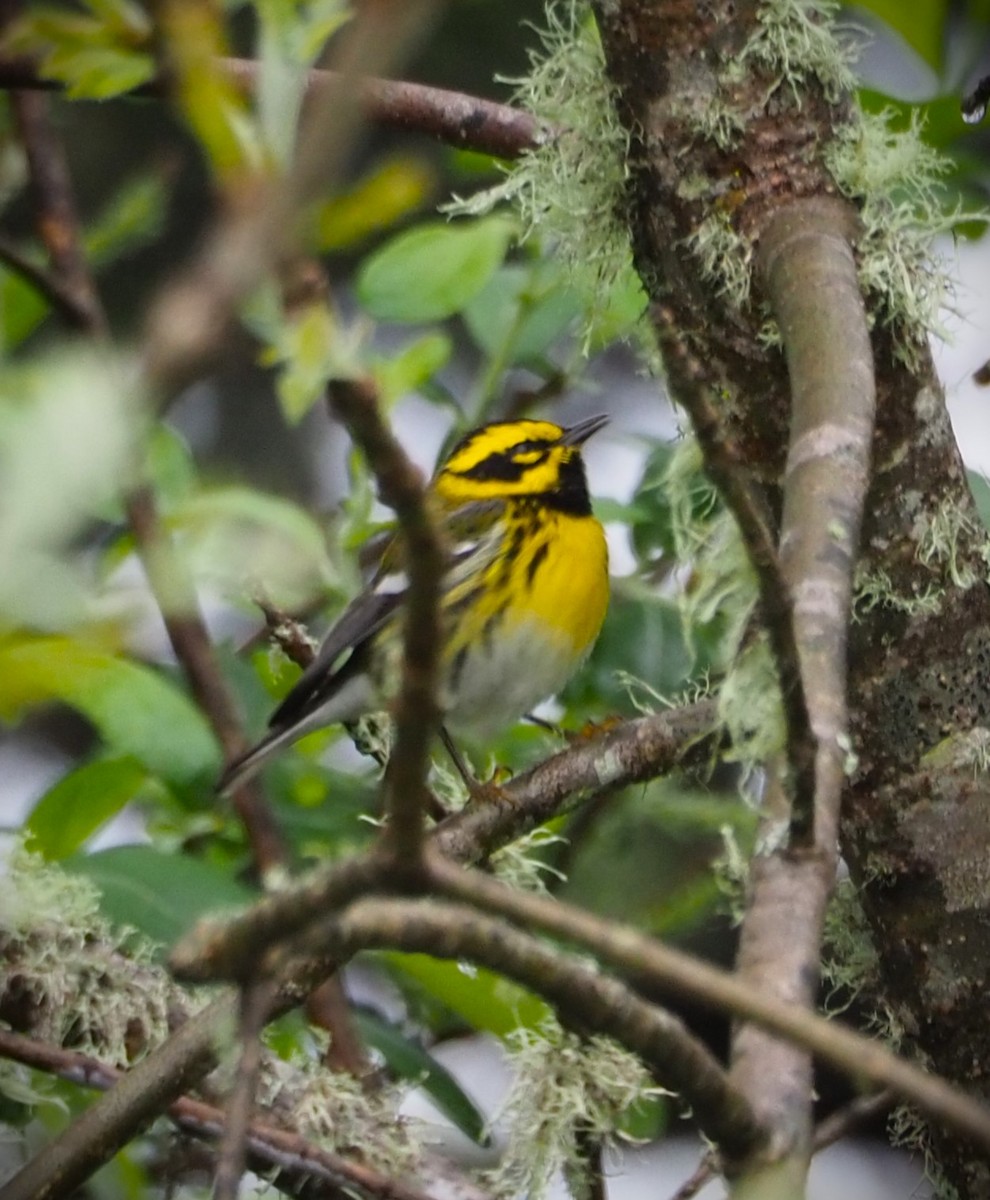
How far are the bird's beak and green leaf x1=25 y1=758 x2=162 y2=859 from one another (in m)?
Answer: 1.21

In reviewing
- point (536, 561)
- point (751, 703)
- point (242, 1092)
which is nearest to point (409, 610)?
point (242, 1092)

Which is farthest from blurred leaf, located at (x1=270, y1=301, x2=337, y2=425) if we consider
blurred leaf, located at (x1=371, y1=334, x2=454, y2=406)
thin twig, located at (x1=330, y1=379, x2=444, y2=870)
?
blurred leaf, located at (x1=371, y1=334, x2=454, y2=406)

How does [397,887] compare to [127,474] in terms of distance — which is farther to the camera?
[397,887]

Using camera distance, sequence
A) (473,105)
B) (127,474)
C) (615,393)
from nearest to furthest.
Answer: (127,474), (473,105), (615,393)

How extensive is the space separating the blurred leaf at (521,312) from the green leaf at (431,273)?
175 millimetres

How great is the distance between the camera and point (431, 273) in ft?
7.93

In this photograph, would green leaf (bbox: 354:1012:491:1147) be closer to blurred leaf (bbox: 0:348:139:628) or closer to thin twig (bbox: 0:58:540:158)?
thin twig (bbox: 0:58:540:158)

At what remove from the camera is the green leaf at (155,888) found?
202 cm

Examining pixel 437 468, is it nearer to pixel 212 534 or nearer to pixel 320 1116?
pixel 320 1116

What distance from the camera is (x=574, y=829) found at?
9.71 feet

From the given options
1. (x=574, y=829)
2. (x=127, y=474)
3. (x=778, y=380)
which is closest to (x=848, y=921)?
(x=778, y=380)

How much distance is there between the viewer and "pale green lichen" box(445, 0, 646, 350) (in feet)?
6.34

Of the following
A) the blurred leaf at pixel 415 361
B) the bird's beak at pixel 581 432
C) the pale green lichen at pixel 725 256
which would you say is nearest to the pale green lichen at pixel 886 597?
the pale green lichen at pixel 725 256

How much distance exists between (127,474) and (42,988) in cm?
153
